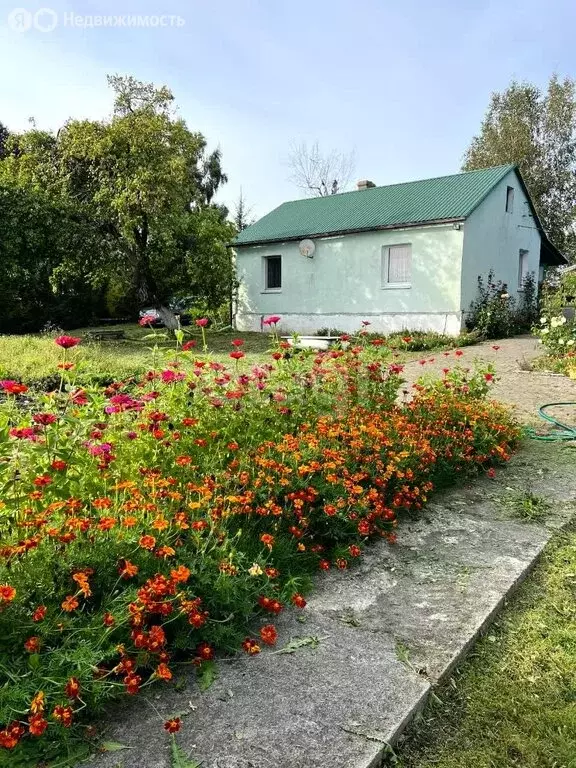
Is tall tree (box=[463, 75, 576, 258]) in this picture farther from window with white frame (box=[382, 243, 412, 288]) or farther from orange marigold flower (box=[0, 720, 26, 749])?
orange marigold flower (box=[0, 720, 26, 749])

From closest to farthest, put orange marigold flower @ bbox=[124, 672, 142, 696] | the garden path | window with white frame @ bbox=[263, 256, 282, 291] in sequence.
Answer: orange marigold flower @ bbox=[124, 672, 142, 696] → the garden path → window with white frame @ bbox=[263, 256, 282, 291]

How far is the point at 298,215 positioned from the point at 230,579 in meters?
20.0

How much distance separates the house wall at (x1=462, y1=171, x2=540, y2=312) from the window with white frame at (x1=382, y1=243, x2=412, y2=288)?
1.76 metres

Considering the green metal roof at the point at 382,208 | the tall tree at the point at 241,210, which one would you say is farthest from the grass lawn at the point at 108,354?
the tall tree at the point at 241,210

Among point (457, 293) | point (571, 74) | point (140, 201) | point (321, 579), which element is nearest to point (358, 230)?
point (457, 293)

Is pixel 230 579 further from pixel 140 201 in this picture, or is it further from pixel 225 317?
pixel 225 317

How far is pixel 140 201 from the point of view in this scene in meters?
16.7

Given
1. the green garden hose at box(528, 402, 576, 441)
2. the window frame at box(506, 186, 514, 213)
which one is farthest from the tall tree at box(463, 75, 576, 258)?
the green garden hose at box(528, 402, 576, 441)

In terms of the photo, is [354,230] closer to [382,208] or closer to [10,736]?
[382,208]

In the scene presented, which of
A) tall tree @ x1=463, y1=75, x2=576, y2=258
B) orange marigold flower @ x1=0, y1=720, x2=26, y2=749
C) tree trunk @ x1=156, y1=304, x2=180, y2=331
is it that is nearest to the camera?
orange marigold flower @ x1=0, y1=720, x2=26, y2=749

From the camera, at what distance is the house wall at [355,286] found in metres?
16.2

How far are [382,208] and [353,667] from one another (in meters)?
17.9

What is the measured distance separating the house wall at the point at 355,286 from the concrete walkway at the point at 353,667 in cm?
1380

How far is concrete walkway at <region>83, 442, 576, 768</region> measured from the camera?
161cm
